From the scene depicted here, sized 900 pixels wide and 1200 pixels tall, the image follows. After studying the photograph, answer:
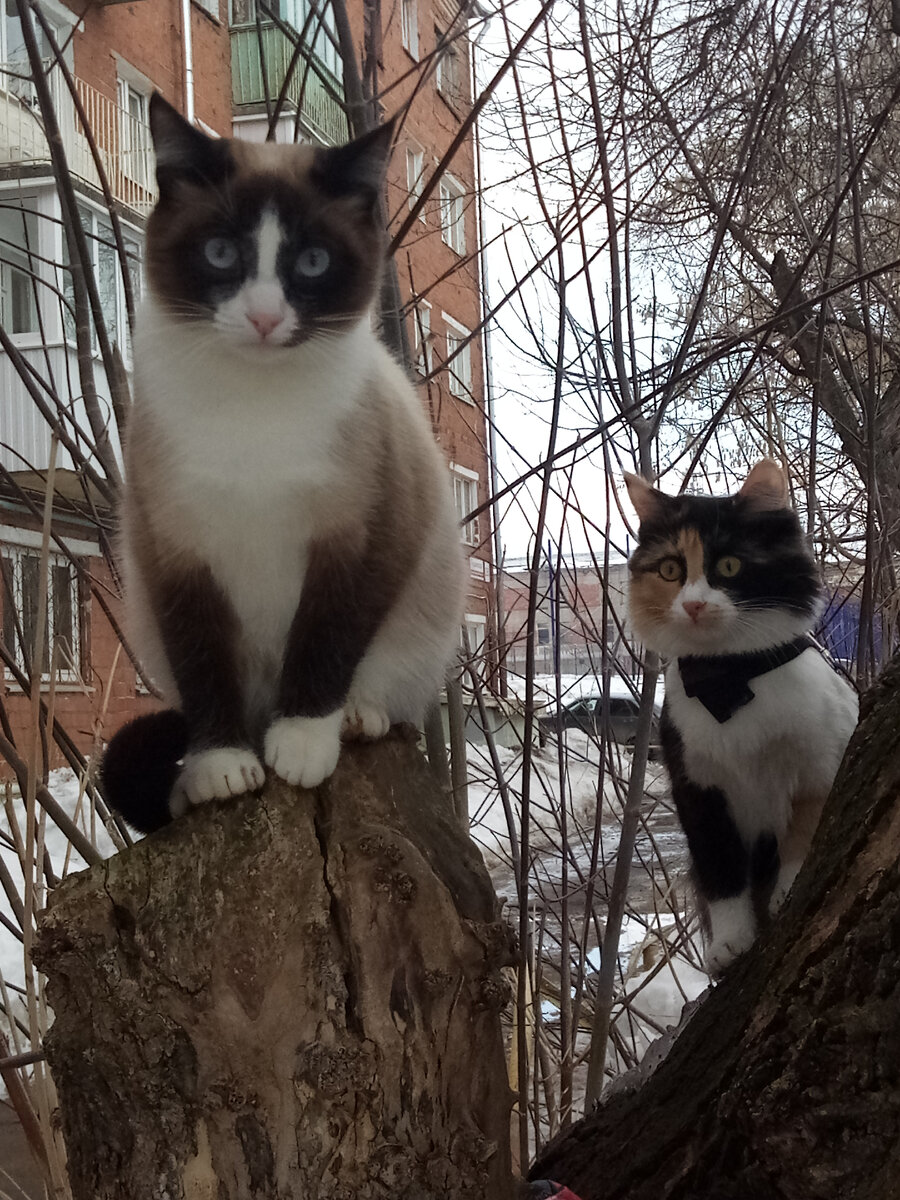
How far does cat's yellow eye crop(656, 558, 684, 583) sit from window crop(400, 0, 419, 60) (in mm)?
1598

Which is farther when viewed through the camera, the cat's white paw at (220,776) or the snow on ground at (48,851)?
the snow on ground at (48,851)

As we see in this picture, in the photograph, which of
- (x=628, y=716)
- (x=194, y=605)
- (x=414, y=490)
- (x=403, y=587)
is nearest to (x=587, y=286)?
(x=414, y=490)

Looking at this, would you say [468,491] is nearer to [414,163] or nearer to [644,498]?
[414,163]

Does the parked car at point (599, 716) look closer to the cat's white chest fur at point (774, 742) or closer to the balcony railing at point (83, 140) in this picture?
the cat's white chest fur at point (774, 742)

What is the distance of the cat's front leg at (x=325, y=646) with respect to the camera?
1.08 meters

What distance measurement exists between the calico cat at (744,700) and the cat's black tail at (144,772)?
669 millimetres

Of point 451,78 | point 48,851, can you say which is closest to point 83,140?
point 451,78

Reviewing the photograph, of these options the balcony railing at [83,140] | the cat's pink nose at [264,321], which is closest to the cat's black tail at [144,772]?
the cat's pink nose at [264,321]

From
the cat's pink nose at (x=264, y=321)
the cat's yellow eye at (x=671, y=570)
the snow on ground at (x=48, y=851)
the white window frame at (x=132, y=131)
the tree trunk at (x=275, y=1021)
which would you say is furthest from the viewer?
the white window frame at (x=132, y=131)

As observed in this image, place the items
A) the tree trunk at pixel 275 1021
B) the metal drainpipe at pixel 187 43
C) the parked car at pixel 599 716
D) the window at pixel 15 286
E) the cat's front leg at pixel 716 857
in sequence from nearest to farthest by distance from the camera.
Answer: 1. the tree trunk at pixel 275 1021
2. the cat's front leg at pixel 716 857
3. the parked car at pixel 599 716
4. the metal drainpipe at pixel 187 43
5. the window at pixel 15 286

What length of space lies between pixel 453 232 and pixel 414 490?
7.54 feet

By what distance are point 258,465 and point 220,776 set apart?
0.35 m

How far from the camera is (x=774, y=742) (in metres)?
1.24

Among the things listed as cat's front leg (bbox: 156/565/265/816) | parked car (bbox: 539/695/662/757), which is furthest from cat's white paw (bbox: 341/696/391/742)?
parked car (bbox: 539/695/662/757)
